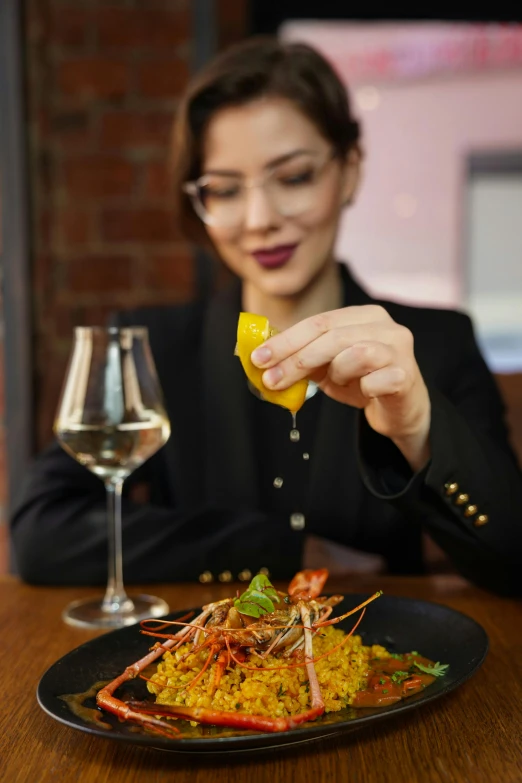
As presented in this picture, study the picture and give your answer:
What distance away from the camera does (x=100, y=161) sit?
2.43 m

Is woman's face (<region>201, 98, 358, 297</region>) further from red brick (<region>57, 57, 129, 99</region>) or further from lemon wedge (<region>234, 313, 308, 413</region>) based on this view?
red brick (<region>57, 57, 129, 99</region>)

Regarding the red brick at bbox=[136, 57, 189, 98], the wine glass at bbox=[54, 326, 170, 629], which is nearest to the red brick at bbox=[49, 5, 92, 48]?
the red brick at bbox=[136, 57, 189, 98]

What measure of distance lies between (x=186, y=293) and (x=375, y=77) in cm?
204

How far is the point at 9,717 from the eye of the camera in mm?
732

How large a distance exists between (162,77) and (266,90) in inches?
37.3

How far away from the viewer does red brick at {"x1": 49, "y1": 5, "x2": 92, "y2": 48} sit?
7.85 ft

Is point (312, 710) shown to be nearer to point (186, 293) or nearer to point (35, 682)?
point (35, 682)

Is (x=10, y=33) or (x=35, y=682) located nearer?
(x=35, y=682)

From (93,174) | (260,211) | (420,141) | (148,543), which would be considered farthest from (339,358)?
(420,141)

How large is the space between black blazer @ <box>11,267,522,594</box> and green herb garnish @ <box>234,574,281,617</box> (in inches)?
14.5

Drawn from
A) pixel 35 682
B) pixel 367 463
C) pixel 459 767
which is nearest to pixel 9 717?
pixel 35 682

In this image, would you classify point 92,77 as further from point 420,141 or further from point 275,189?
point 420,141

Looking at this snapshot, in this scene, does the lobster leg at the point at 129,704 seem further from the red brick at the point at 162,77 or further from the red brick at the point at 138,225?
the red brick at the point at 162,77

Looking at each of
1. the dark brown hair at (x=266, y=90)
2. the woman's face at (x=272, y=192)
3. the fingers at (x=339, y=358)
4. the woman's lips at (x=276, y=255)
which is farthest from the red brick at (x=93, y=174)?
the fingers at (x=339, y=358)
